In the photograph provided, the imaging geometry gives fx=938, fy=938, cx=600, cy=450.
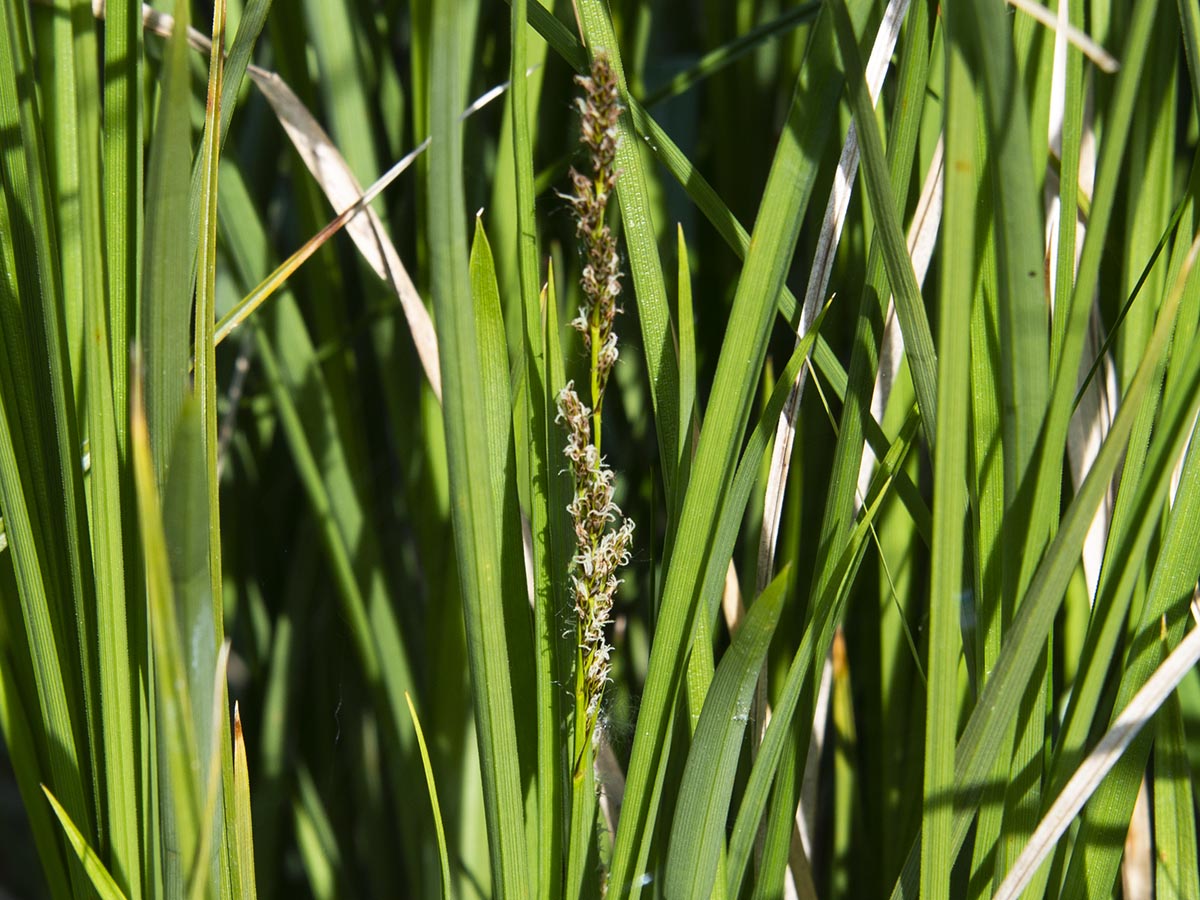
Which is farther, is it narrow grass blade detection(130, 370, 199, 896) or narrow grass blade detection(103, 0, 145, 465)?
narrow grass blade detection(103, 0, 145, 465)

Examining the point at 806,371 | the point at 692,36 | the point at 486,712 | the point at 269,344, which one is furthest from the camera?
the point at 692,36

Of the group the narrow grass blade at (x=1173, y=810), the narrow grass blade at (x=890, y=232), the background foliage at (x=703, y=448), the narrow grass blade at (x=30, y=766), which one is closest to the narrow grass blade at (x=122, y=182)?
the background foliage at (x=703, y=448)

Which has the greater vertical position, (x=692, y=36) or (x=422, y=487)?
(x=692, y=36)

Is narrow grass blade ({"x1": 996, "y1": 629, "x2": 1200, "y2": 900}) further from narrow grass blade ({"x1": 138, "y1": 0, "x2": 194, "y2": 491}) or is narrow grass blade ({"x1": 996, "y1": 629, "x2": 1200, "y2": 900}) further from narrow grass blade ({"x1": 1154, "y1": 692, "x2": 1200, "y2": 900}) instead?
narrow grass blade ({"x1": 138, "y1": 0, "x2": 194, "y2": 491})

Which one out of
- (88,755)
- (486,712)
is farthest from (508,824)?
(88,755)

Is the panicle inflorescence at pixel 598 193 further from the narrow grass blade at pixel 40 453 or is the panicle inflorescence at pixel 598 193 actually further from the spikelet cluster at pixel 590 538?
the narrow grass blade at pixel 40 453

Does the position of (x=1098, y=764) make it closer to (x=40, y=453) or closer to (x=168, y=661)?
(x=168, y=661)

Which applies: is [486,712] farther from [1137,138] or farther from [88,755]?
[1137,138]

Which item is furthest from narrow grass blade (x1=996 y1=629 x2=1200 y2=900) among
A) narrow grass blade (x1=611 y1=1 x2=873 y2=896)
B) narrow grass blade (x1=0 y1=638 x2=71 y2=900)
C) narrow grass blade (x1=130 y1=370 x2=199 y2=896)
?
narrow grass blade (x1=0 y1=638 x2=71 y2=900)
